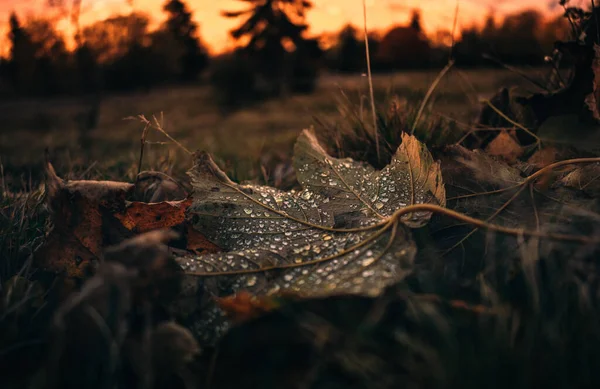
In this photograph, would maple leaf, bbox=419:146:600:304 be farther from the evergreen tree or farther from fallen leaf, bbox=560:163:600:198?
the evergreen tree

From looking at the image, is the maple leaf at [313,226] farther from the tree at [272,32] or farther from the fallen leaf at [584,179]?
the tree at [272,32]

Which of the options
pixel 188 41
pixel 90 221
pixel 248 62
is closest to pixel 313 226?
pixel 90 221

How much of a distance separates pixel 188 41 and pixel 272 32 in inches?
505

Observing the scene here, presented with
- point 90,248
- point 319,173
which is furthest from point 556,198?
point 90,248

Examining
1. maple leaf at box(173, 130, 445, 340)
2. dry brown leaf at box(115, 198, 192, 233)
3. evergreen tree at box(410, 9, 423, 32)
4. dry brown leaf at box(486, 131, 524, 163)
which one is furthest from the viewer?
evergreen tree at box(410, 9, 423, 32)

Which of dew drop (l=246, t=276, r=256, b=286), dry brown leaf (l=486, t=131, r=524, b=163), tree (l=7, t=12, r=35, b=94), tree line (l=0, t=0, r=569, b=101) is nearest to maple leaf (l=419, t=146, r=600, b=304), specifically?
dry brown leaf (l=486, t=131, r=524, b=163)

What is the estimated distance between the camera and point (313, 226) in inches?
43.1

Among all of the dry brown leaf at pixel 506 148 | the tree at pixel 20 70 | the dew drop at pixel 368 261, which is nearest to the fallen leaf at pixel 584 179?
the dry brown leaf at pixel 506 148

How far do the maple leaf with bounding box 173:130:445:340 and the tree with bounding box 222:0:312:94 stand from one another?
31771mm

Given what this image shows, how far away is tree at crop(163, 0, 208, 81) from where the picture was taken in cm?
4158

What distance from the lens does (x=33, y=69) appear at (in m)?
31.8

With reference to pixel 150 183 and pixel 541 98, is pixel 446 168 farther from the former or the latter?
pixel 150 183

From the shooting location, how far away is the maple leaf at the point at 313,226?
0.87 metres

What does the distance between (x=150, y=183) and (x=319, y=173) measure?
2.33 ft
